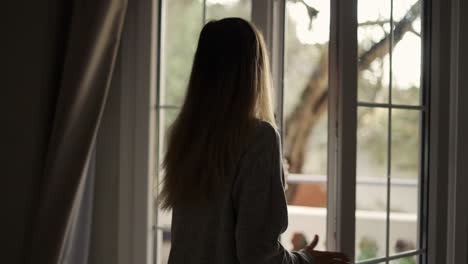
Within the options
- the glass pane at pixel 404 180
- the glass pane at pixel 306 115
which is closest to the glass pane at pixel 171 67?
the glass pane at pixel 404 180

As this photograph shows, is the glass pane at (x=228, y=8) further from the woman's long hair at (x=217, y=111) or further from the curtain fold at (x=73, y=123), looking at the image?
the woman's long hair at (x=217, y=111)

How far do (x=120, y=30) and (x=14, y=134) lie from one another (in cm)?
49

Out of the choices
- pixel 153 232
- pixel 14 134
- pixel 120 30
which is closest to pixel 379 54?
Answer: pixel 120 30

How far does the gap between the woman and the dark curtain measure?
537mm

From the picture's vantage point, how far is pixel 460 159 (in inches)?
80.7

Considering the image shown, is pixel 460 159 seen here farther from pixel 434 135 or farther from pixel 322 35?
pixel 322 35

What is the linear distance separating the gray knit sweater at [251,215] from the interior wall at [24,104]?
2.42ft

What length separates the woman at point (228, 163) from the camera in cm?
109

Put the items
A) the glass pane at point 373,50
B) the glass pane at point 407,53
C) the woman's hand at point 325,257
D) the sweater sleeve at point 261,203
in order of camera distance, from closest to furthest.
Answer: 1. the sweater sleeve at point 261,203
2. the woman's hand at point 325,257
3. the glass pane at point 373,50
4. the glass pane at point 407,53

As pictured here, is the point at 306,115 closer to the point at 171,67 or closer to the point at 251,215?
the point at 171,67

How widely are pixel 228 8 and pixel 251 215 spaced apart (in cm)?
100

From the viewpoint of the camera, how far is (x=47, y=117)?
1.66 metres

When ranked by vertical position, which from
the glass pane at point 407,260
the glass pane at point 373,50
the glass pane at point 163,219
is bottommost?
the glass pane at point 407,260

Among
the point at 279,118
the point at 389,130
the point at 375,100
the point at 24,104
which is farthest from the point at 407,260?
the point at 24,104
